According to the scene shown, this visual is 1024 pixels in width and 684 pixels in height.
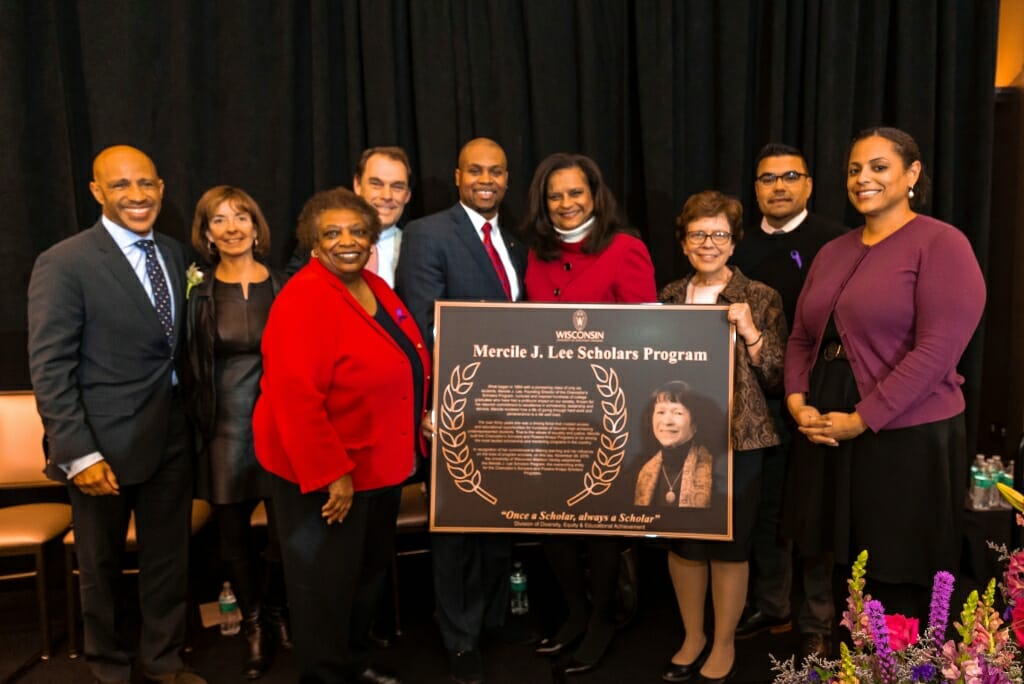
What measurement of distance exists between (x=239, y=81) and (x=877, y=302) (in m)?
2.82

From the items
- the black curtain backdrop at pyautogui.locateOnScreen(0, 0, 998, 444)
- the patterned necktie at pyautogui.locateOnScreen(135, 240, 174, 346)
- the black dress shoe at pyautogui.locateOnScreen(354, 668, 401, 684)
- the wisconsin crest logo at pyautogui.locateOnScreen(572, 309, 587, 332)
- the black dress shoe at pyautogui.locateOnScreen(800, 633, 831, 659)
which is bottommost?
the black dress shoe at pyautogui.locateOnScreen(354, 668, 401, 684)

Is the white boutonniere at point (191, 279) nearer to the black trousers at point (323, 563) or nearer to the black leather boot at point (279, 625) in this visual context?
the black trousers at point (323, 563)

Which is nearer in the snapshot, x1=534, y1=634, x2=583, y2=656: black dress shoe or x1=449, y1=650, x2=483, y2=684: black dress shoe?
x1=449, y1=650, x2=483, y2=684: black dress shoe

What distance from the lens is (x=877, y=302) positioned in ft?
7.37

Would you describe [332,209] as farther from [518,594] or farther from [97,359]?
[518,594]

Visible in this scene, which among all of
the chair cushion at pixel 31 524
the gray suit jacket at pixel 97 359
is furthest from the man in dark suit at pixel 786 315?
the chair cushion at pixel 31 524

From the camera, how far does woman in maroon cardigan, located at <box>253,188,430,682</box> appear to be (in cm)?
223

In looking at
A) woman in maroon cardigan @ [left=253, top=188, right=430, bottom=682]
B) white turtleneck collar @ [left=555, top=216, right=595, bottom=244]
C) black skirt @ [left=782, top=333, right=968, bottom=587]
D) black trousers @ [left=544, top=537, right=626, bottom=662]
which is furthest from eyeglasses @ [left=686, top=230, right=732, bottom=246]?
black trousers @ [left=544, top=537, right=626, bottom=662]

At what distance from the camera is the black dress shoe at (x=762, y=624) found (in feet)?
10.2

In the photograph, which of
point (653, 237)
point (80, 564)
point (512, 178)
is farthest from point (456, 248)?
point (80, 564)

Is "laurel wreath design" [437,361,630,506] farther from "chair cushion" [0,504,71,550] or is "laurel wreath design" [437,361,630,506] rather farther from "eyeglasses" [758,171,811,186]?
"chair cushion" [0,504,71,550]

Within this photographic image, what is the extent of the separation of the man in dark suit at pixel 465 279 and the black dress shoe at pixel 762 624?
102cm

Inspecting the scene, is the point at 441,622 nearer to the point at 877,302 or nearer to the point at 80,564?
the point at 80,564

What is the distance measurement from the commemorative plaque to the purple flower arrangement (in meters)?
1.44
